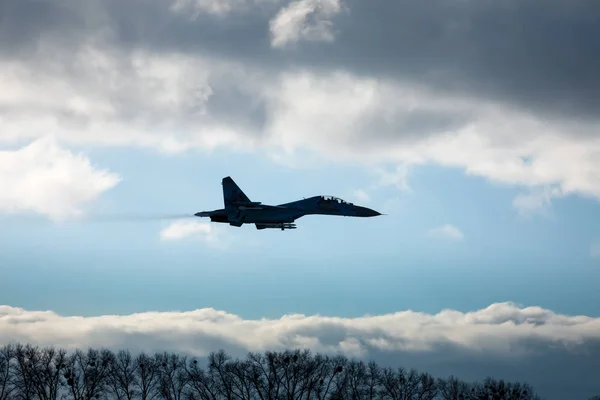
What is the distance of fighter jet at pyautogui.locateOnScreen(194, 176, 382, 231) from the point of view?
11969 cm

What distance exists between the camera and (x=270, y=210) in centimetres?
12000

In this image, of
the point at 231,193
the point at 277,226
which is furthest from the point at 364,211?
the point at 231,193

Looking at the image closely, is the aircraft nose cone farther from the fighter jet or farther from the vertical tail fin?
the vertical tail fin

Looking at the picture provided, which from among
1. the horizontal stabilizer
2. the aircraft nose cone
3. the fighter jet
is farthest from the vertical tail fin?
the aircraft nose cone

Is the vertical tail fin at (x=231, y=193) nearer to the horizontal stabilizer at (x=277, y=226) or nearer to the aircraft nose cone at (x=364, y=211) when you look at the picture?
the horizontal stabilizer at (x=277, y=226)

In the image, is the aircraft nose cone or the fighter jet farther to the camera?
the aircraft nose cone

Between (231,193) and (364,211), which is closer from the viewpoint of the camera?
(231,193)

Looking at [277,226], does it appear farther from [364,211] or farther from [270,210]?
[364,211]

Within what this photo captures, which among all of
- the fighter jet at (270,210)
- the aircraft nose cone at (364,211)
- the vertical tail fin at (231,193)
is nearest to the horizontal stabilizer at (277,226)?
the fighter jet at (270,210)

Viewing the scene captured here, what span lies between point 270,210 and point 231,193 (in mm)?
6578

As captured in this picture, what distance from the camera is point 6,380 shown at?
13188cm

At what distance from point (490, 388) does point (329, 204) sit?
43867mm

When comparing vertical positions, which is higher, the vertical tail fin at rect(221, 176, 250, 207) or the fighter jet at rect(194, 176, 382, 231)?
the vertical tail fin at rect(221, 176, 250, 207)

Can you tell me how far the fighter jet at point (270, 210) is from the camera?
120 m
